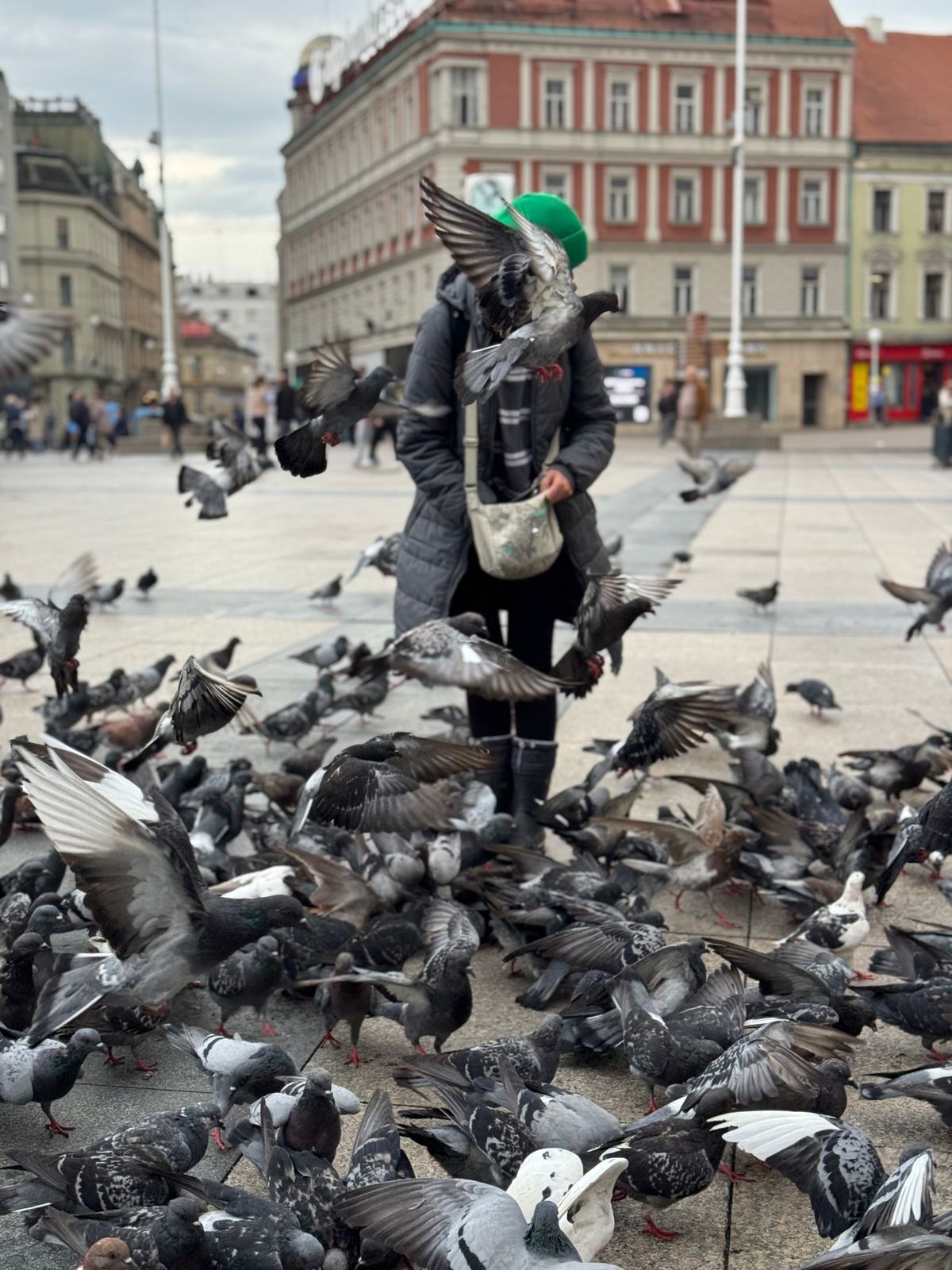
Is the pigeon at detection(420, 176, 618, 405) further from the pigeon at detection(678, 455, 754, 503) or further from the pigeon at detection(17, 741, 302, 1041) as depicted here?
the pigeon at detection(678, 455, 754, 503)

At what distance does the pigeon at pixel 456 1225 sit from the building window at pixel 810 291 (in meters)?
57.6

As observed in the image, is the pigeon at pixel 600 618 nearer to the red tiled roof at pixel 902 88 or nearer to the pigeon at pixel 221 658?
the pigeon at pixel 221 658

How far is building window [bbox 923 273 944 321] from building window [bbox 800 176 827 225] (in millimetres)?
6379

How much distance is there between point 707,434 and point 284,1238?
111ft

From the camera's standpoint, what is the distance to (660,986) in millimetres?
3338

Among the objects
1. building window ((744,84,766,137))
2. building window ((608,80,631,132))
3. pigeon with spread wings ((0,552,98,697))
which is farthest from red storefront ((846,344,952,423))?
pigeon with spread wings ((0,552,98,697))

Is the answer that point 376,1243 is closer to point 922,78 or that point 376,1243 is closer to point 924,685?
point 924,685

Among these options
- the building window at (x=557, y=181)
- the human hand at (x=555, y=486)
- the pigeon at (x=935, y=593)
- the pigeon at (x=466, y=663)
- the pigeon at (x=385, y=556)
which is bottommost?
the pigeon at (x=935, y=593)

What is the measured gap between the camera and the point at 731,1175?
2.84 meters

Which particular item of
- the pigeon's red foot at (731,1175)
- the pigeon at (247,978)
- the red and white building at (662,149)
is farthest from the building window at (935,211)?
the pigeon's red foot at (731,1175)

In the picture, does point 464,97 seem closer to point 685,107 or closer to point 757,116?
point 685,107

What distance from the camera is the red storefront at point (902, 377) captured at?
58875 mm

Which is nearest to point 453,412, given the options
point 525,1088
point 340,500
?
point 525,1088

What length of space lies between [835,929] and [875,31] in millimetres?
71399
